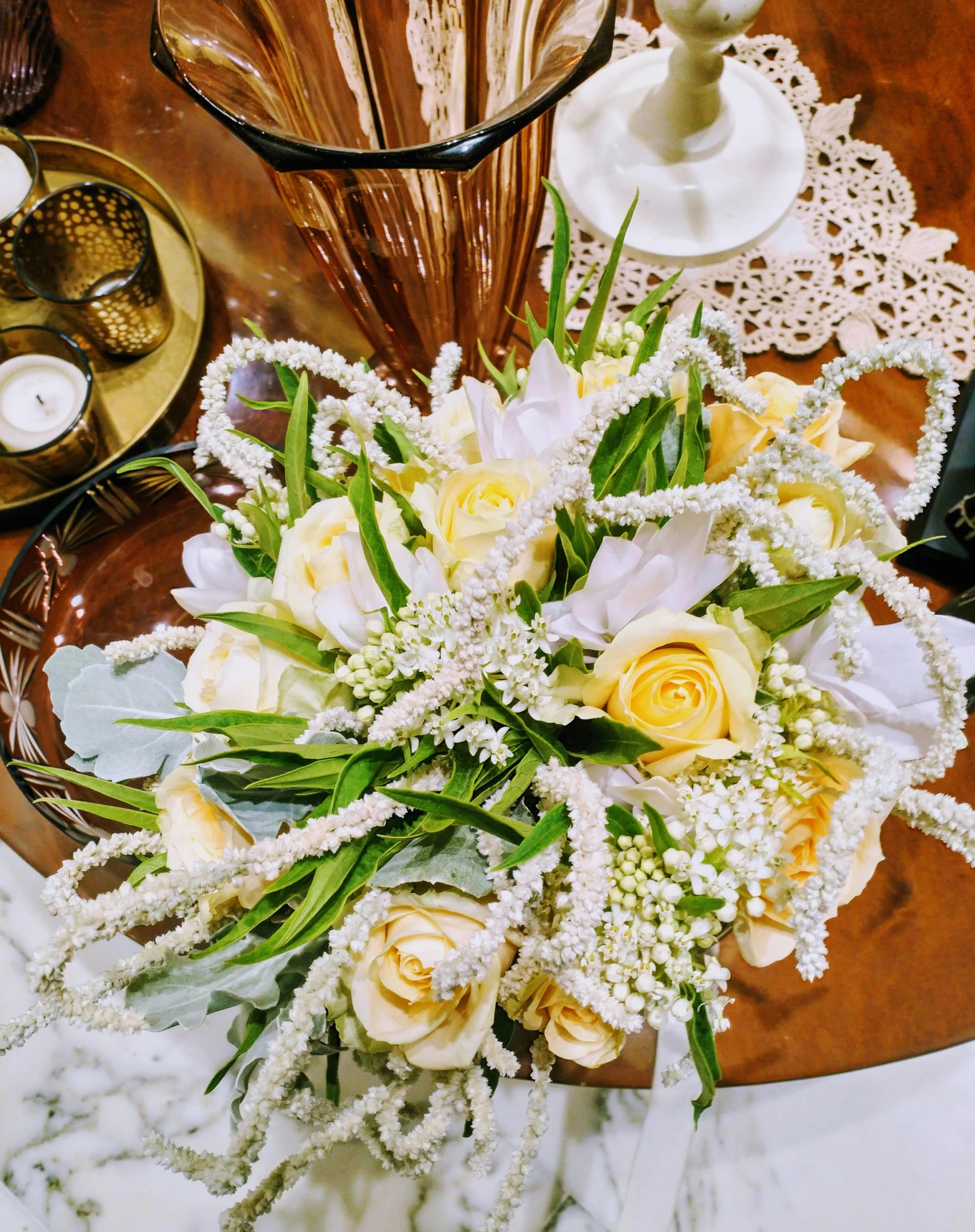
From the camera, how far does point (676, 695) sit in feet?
0.98

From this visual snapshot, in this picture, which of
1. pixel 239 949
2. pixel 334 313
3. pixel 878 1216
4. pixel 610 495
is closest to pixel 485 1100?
pixel 239 949

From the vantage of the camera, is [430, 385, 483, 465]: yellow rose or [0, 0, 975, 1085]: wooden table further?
[0, 0, 975, 1085]: wooden table

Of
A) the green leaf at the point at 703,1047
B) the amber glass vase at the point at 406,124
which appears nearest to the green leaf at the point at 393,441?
the amber glass vase at the point at 406,124

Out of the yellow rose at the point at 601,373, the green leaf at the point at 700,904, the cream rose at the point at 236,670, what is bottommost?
Answer: the green leaf at the point at 700,904

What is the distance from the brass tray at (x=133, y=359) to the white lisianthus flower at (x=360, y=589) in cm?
33

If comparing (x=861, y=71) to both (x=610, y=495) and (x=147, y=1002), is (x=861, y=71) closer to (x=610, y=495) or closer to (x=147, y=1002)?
(x=610, y=495)

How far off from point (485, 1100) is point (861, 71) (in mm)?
689

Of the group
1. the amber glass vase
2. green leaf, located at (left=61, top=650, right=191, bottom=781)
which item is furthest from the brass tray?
green leaf, located at (left=61, top=650, right=191, bottom=781)

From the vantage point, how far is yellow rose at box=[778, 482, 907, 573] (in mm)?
338

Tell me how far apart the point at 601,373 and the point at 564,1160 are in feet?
1.46

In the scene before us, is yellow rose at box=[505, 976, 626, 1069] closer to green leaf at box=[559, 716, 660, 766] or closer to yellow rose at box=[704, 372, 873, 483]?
green leaf at box=[559, 716, 660, 766]

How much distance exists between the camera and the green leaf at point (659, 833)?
0.97 ft

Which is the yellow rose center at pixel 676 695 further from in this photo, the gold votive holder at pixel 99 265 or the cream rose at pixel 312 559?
the gold votive holder at pixel 99 265

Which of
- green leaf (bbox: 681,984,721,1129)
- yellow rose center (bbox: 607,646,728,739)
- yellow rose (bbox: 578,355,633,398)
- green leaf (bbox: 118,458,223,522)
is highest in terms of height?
yellow rose (bbox: 578,355,633,398)
